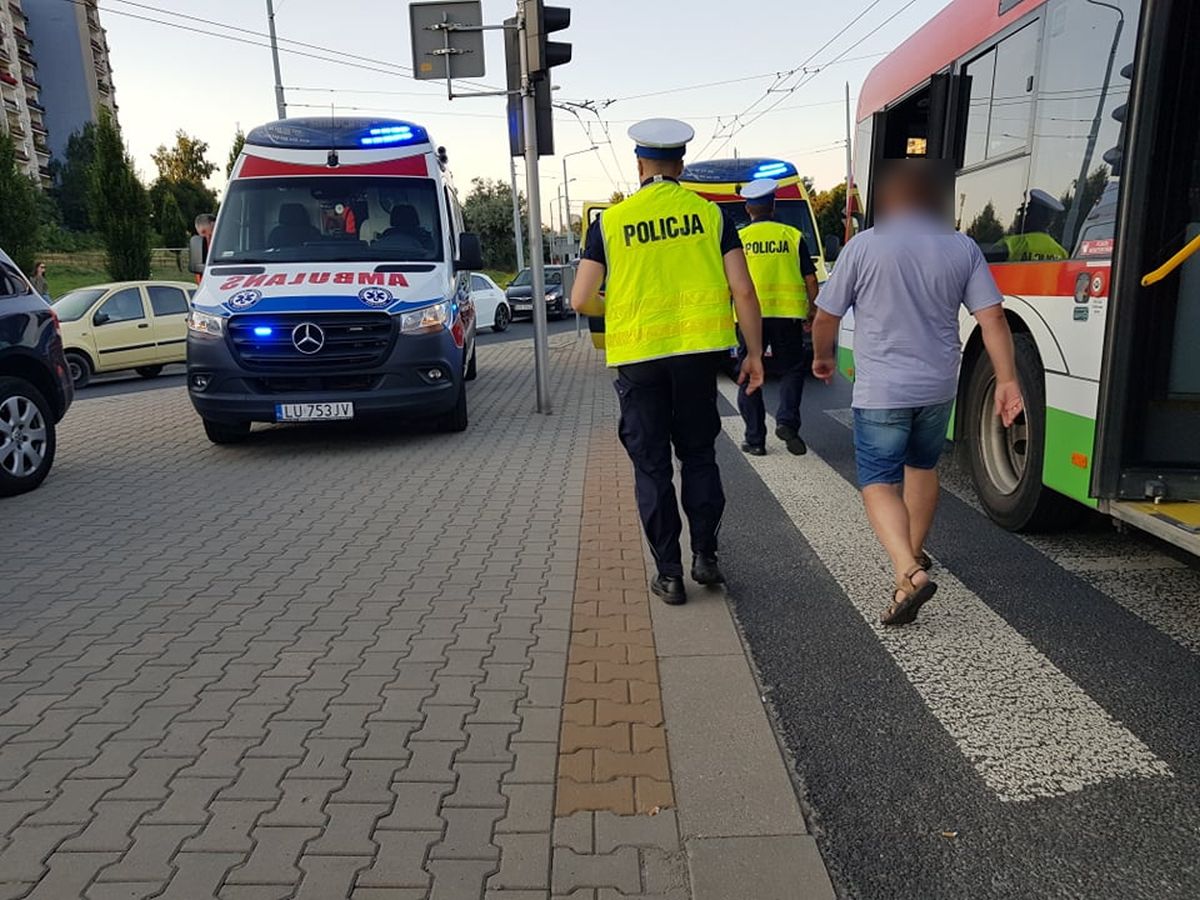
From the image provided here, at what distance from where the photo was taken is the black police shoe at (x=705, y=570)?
4453 mm

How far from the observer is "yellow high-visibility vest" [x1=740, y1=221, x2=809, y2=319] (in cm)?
739

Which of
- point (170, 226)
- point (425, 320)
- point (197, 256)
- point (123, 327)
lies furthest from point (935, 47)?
point (170, 226)

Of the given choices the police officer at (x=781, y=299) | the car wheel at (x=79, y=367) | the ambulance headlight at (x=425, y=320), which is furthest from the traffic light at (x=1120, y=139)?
the car wheel at (x=79, y=367)

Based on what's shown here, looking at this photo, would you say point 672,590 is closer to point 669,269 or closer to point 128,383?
point 669,269

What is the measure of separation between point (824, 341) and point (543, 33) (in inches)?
240

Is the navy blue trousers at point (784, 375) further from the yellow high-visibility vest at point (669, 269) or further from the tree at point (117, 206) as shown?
the tree at point (117, 206)

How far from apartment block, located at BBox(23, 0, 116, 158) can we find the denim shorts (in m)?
92.4

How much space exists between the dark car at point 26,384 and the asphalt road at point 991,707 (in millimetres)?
5288

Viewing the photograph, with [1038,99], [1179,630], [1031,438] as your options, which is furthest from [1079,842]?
[1038,99]

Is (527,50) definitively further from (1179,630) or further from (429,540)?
(1179,630)

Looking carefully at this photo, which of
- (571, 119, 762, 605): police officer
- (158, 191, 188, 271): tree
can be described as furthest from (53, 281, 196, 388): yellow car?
(158, 191, 188, 271): tree

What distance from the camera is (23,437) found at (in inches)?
278

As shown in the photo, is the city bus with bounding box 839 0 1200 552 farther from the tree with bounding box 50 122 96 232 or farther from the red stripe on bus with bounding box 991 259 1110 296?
the tree with bounding box 50 122 96 232

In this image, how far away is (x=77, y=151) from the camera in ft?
243
